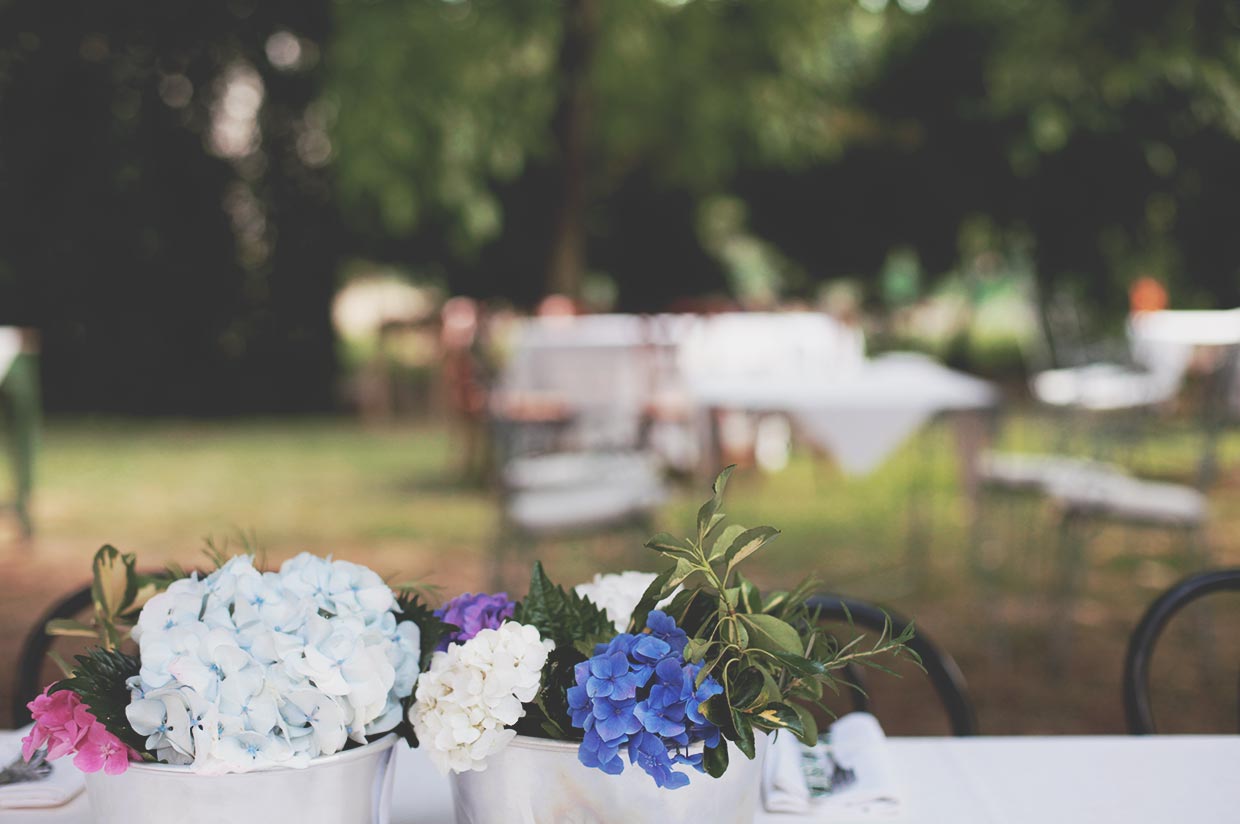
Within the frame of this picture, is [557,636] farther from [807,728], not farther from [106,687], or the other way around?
[106,687]

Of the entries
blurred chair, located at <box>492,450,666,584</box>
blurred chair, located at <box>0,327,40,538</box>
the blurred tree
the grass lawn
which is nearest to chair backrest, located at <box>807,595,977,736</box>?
the grass lawn

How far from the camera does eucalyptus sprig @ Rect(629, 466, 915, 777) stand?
2.54 feet

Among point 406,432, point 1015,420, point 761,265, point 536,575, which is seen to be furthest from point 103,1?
point 536,575

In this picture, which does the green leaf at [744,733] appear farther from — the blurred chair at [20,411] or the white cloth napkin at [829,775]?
the blurred chair at [20,411]

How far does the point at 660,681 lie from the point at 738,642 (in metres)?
0.06

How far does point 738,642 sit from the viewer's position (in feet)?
2.59

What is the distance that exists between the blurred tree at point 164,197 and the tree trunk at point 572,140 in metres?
2.51

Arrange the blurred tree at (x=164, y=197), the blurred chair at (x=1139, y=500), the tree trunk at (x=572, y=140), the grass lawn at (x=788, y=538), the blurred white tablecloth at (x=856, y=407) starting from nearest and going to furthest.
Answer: the blurred chair at (x=1139, y=500)
the grass lawn at (x=788, y=538)
the blurred white tablecloth at (x=856, y=407)
the tree trunk at (x=572, y=140)
the blurred tree at (x=164, y=197)

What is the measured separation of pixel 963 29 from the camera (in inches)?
479

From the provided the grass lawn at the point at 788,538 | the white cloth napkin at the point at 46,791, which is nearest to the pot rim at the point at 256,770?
the white cloth napkin at the point at 46,791

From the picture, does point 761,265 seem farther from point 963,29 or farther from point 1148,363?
point 1148,363

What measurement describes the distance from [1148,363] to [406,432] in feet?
17.4

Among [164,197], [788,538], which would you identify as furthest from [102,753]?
[164,197]

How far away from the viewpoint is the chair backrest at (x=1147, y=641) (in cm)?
151
